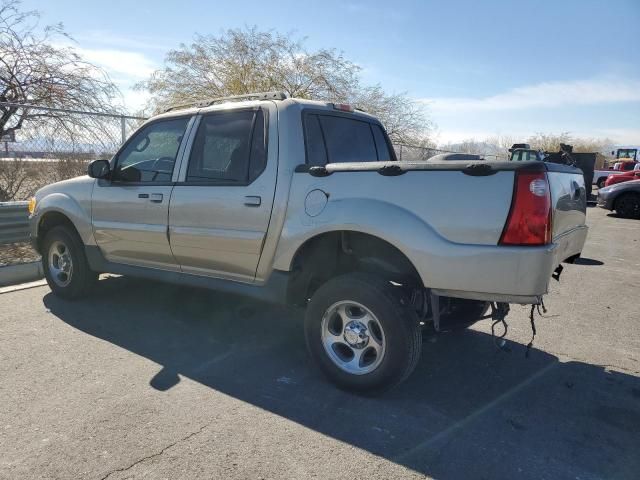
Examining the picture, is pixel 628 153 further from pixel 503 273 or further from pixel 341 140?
pixel 503 273

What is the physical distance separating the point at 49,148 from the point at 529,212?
8.12 meters

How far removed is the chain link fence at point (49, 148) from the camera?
302 inches

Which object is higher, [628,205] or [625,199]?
[625,199]

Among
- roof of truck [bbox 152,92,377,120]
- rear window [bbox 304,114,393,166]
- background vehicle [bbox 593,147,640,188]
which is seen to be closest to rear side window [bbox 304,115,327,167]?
rear window [bbox 304,114,393,166]

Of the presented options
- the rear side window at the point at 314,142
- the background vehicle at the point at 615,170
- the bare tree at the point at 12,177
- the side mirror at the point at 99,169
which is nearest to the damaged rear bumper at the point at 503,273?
the rear side window at the point at 314,142

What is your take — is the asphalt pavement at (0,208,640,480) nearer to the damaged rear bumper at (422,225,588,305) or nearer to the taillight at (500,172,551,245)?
the damaged rear bumper at (422,225,588,305)

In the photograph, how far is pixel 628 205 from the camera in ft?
52.3

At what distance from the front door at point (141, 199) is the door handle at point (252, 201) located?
35.8 inches

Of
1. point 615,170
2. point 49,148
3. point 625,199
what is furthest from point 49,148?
point 615,170

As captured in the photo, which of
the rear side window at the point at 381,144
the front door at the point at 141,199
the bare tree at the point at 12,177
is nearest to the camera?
the front door at the point at 141,199

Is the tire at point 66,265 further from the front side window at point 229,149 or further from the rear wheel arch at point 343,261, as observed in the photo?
the rear wheel arch at point 343,261

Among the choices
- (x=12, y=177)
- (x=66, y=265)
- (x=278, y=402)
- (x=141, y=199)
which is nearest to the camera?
(x=278, y=402)

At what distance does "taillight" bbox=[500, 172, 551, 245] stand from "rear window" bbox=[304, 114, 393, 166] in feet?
5.11

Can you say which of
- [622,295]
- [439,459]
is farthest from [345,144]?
[622,295]
